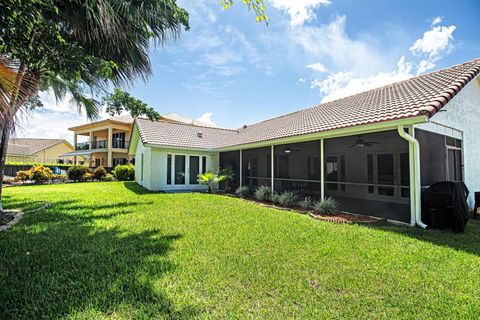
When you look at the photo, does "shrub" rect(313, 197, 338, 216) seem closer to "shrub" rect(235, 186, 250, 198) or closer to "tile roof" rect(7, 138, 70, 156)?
"shrub" rect(235, 186, 250, 198)

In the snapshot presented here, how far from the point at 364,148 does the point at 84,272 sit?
511 inches

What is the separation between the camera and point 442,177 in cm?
814

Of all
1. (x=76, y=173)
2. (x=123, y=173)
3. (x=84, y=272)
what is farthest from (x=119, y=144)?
(x=84, y=272)

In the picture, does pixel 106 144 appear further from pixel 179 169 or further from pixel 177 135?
pixel 179 169

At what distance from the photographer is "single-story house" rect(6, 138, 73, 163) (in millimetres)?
41281

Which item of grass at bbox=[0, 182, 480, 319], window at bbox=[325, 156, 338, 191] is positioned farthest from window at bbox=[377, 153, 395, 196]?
grass at bbox=[0, 182, 480, 319]

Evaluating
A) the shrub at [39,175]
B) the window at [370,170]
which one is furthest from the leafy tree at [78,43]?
the shrub at [39,175]

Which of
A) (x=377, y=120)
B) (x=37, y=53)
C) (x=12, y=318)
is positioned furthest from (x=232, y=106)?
(x=12, y=318)

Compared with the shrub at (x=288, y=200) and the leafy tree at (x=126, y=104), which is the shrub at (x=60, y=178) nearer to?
the leafy tree at (x=126, y=104)

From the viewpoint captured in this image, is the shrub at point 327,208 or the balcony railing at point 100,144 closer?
the shrub at point 327,208

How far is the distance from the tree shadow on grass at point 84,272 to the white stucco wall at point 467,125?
9.54 m

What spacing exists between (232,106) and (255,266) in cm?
1917

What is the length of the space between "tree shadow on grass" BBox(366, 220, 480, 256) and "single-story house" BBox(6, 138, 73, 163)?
159 ft

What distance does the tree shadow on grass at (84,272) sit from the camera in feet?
8.99
